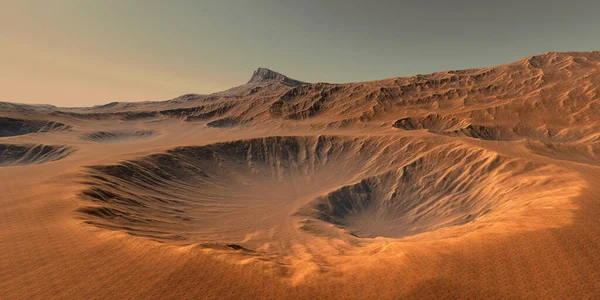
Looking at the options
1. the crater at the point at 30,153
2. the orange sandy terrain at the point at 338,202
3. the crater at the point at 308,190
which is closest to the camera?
the orange sandy terrain at the point at 338,202

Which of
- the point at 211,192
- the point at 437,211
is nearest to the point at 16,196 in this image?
the point at 211,192

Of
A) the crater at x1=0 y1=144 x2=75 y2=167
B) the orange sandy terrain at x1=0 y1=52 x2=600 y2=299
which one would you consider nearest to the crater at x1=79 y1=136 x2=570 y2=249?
the orange sandy terrain at x1=0 y1=52 x2=600 y2=299

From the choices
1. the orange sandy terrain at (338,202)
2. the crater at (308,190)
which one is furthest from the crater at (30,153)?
the crater at (308,190)

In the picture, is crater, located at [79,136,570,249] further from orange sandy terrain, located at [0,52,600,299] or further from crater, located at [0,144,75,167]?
crater, located at [0,144,75,167]

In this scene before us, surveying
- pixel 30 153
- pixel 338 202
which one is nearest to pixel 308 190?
pixel 338 202

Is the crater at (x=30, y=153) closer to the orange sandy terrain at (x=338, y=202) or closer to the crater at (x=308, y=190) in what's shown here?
the orange sandy terrain at (x=338, y=202)

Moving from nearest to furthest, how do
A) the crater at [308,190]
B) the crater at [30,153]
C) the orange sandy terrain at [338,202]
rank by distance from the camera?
the orange sandy terrain at [338,202] < the crater at [308,190] < the crater at [30,153]

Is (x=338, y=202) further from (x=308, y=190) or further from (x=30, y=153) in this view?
(x=30, y=153)
